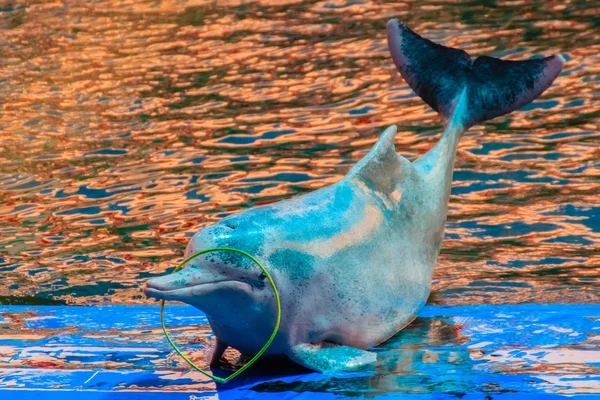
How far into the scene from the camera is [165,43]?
1775cm

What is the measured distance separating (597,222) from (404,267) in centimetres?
421

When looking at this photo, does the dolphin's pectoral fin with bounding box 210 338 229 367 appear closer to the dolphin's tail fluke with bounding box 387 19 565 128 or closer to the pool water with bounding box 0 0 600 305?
the dolphin's tail fluke with bounding box 387 19 565 128

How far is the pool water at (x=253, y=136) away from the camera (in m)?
8.36

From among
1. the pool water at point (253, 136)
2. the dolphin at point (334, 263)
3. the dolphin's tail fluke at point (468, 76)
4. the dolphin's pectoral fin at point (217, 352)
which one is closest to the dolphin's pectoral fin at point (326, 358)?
the dolphin at point (334, 263)

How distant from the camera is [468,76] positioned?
20.1 feet

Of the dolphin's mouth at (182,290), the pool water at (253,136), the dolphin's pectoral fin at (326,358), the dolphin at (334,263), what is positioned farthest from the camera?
the pool water at (253,136)

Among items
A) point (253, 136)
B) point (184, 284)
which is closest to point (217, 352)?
point (184, 284)

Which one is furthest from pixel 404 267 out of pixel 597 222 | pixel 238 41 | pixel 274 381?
pixel 238 41

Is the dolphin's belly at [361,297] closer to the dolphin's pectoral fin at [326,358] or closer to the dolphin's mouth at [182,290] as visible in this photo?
the dolphin's pectoral fin at [326,358]

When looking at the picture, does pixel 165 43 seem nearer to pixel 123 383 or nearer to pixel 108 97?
pixel 108 97

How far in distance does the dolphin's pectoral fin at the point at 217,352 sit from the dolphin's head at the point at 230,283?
12 cm

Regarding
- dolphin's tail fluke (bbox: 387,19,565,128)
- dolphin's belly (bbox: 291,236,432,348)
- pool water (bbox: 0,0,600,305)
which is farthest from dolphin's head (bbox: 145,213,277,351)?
pool water (bbox: 0,0,600,305)

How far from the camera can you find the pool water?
836cm

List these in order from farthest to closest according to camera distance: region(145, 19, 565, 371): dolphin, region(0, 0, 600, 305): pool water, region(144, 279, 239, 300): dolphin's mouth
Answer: region(0, 0, 600, 305): pool water, region(145, 19, 565, 371): dolphin, region(144, 279, 239, 300): dolphin's mouth
